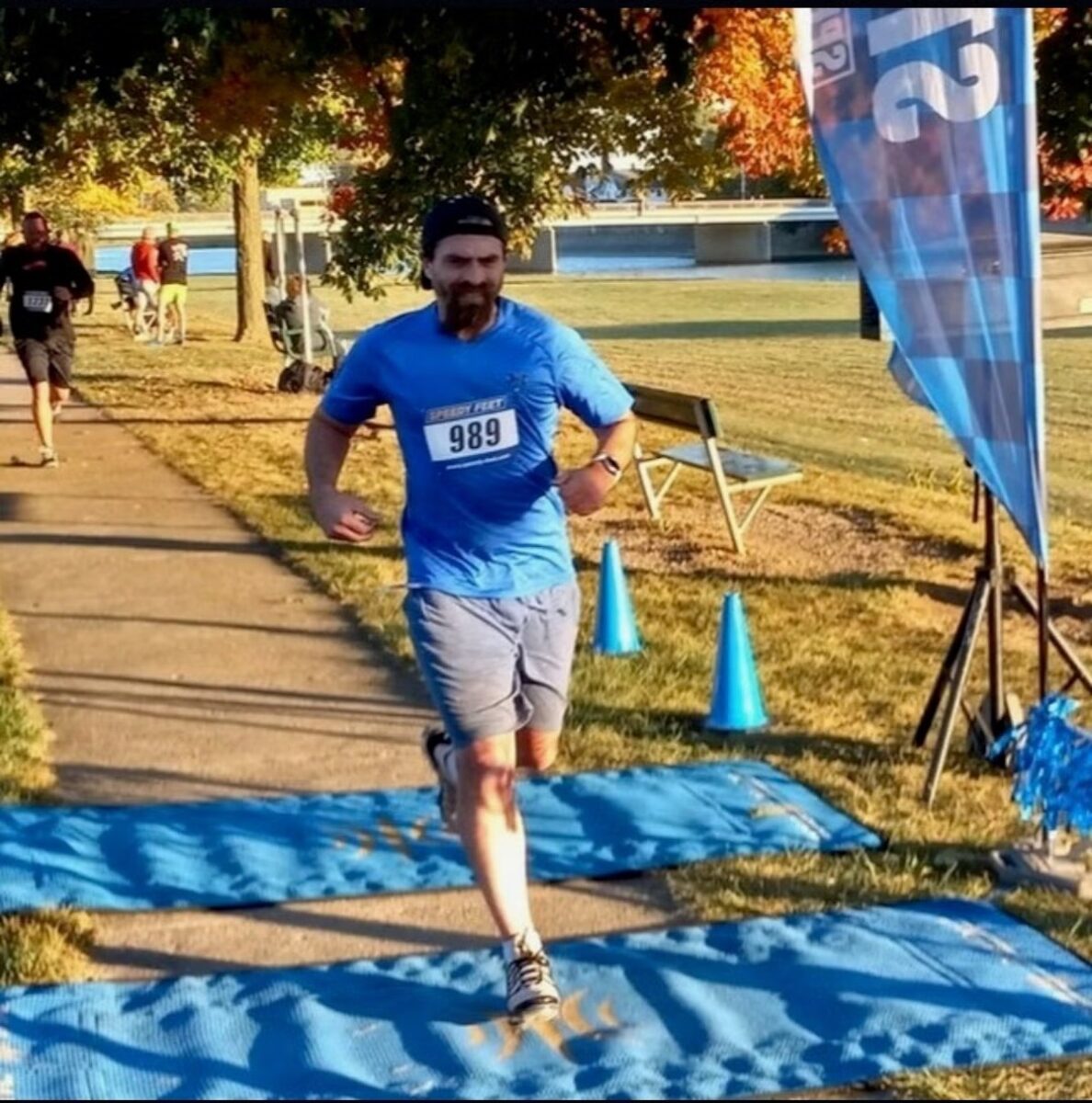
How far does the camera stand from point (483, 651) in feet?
15.2

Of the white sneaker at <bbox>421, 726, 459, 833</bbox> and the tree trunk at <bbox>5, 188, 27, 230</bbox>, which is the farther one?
the tree trunk at <bbox>5, 188, 27, 230</bbox>

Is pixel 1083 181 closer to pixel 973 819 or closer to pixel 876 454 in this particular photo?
pixel 973 819

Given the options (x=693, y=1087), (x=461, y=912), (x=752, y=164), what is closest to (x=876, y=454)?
(x=752, y=164)

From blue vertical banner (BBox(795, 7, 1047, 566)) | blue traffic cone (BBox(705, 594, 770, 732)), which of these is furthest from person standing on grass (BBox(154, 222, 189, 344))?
blue vertical banner (BBox(795, 7, 1047, 566))

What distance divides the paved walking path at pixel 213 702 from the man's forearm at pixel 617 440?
135 cm

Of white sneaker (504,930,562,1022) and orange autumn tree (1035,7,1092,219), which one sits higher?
orange autumn tree (1035,7,1092,219)

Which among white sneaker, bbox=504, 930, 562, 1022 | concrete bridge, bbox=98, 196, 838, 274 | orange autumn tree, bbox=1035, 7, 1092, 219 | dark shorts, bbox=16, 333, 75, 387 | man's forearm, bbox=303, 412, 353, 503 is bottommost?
white sneaker, bbox=504, 930, 562, 1022

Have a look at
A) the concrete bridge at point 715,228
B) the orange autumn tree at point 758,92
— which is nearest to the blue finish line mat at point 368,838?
the orange autumn tree at point 758,92

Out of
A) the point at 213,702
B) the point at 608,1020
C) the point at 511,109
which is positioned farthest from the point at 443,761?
the point at 511,109

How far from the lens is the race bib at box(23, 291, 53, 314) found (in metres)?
14.0

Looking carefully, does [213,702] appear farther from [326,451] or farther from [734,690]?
[326,451]

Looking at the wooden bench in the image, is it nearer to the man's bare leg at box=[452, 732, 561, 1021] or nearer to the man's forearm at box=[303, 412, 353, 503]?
the man's forearm at box=[303, 412, 353, 503]

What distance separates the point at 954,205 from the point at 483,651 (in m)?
2.24

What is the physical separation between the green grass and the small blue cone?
2484mm
